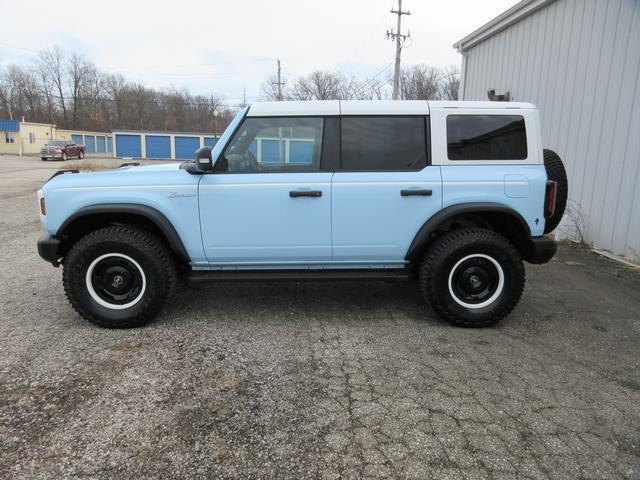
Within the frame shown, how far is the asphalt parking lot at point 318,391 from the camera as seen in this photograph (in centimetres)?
232

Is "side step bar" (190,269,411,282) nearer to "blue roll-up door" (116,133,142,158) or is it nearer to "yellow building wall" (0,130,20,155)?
"blue roll-up door" (116,133,142,158)

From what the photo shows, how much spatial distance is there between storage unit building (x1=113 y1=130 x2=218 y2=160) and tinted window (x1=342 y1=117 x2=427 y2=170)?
145ft

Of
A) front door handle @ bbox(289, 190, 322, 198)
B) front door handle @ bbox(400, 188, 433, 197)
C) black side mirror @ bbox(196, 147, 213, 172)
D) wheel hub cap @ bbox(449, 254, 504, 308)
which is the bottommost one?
wheel hub cap @ bbox(449, 254, 504, 308)

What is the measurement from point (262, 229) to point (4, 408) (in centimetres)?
209

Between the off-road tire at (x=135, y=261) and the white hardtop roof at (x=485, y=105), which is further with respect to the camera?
the white hardtop roof at (x=485, y=105)

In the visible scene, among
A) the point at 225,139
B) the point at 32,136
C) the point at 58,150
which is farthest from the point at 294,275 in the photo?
the point at 32,136

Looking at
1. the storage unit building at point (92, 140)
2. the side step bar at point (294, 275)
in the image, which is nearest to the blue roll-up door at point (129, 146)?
the storage unit building at point (92, 140)

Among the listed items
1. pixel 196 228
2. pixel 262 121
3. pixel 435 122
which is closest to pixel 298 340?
pixel 196 228

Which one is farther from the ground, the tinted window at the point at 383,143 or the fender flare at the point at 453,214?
the tinted window at the point at 383,143

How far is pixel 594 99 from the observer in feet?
22.9

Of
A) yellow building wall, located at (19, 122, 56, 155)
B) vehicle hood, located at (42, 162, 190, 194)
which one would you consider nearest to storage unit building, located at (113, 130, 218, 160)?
yellow building wall, located at (19, 122, 56, 155)

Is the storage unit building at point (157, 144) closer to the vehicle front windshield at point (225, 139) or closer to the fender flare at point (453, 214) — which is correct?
the vehicle front windshield at point (225, 139)

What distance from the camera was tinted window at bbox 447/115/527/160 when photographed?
154 inches

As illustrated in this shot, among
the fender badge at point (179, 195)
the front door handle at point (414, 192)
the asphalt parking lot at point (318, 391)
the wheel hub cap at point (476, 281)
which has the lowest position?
the asphalt parking lot at point (318, 391)
